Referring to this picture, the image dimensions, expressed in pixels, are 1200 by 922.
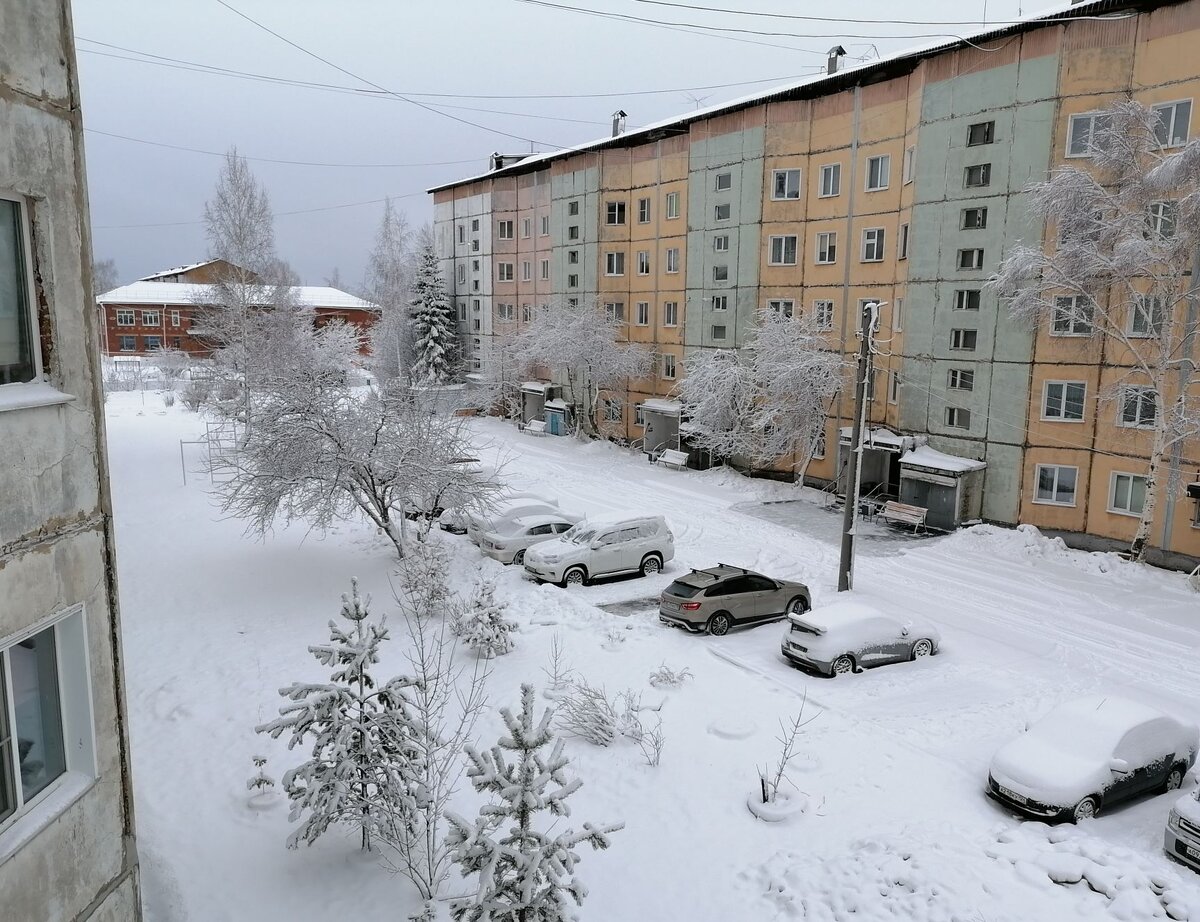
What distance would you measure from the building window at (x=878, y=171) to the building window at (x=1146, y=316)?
416 inches

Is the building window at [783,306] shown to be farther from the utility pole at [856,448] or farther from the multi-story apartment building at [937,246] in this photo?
the utility pole at [856,448]

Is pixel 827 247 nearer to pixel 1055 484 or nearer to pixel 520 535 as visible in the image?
pixel 1055 484

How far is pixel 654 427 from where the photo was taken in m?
39.8

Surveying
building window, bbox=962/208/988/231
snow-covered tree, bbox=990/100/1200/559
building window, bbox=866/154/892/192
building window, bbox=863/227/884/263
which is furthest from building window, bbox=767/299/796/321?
snow-covered tree, bbox=990/100/1200/559

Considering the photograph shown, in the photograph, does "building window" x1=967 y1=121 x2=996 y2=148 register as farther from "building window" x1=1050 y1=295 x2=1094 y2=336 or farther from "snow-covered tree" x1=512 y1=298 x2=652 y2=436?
"snow-covered tree" x1=512 y1=298 x2=652 y2=436

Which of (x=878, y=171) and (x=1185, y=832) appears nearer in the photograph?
(x=1185, y=832)

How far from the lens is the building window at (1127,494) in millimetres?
23562

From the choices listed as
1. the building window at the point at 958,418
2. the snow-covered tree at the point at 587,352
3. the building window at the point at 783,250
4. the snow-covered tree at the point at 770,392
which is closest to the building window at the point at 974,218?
the building window at the point at 958,418

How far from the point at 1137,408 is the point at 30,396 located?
1030 inches

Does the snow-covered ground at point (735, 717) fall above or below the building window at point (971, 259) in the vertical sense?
below

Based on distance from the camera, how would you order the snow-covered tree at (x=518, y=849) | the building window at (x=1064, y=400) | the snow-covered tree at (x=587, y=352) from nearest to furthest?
1. the snow-covered tree at (x=518, y=849)
2. the building window at (x=1064, y=400)
3. the snow-covered tree at (x=587, y=352)

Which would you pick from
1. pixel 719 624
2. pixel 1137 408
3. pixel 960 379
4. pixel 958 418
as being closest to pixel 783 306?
pixel 960 379

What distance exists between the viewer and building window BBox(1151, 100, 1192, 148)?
21.8 metres

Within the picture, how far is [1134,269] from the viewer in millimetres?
21156
